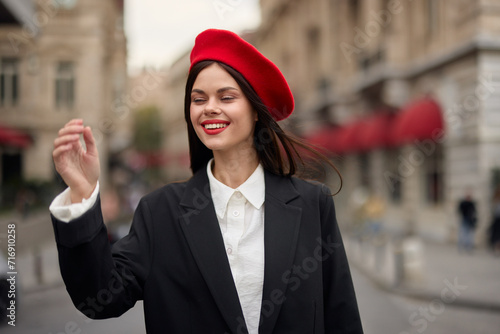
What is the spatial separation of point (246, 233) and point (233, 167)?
0.98 feet

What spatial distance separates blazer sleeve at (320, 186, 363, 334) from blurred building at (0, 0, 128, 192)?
20.5m

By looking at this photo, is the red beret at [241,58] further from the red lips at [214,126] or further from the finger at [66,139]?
the finger at [66,139]

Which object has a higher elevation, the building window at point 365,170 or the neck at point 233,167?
the neck at point 233,167

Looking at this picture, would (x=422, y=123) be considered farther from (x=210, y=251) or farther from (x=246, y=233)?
(x=210, y=251)

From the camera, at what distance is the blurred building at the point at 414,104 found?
14008 millimetres

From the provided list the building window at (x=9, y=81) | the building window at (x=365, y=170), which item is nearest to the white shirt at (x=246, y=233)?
the building window at (x=365, y=170)

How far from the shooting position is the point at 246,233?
199 cm

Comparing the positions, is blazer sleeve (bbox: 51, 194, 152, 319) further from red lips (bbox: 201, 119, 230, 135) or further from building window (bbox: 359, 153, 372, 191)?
building window (bbox: 359, 153, 372, 191)

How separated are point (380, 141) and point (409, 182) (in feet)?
5.90

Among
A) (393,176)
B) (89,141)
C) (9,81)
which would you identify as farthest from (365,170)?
(89,141)

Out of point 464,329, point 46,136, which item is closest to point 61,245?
point 464,329

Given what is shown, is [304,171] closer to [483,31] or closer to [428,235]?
[483,31]

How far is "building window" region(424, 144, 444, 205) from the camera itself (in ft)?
54.7

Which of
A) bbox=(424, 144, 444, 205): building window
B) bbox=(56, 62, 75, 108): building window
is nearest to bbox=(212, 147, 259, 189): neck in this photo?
bbox=(424, 144, 444, 205): building window
